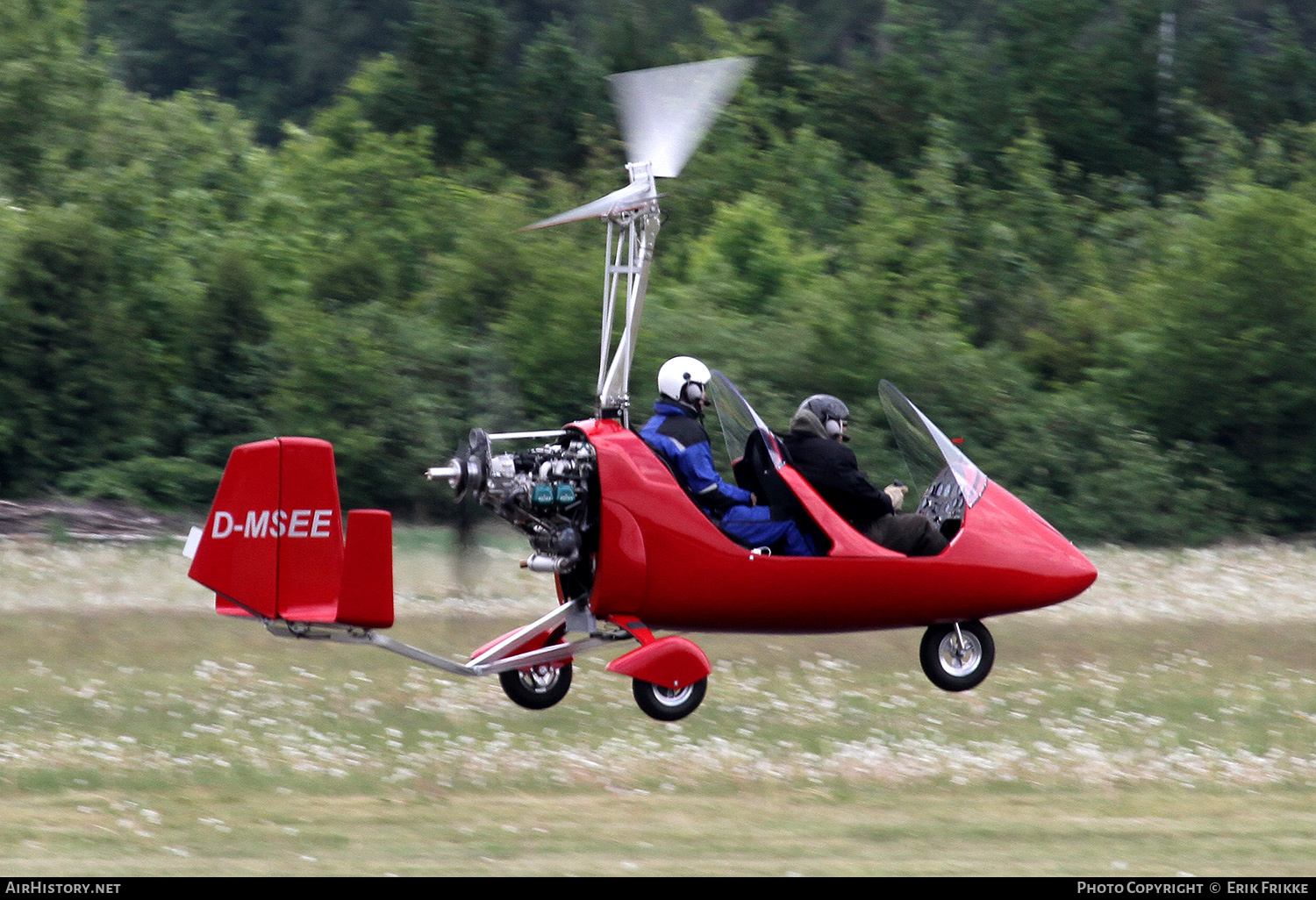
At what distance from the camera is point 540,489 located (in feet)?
26.1

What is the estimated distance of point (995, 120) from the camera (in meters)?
29.0

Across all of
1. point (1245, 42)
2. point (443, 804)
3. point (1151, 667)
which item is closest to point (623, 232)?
point (443, 804)

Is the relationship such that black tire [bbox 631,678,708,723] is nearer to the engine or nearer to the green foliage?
the engine

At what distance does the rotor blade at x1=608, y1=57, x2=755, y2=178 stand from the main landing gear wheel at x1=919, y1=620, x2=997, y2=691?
291 cm

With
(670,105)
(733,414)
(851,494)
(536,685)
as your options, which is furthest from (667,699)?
(670,105)

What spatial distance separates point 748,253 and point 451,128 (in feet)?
34.6

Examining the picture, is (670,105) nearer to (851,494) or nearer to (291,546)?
(851,494)

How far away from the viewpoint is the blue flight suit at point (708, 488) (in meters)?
8.16

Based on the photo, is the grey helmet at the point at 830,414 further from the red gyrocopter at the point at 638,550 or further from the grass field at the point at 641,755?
the grass field at the point at 641,755

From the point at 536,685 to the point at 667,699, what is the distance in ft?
3.22

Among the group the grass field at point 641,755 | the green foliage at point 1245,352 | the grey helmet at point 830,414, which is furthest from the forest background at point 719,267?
the grey helmet at point 830,414

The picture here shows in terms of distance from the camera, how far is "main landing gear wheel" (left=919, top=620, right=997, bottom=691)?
863 centimetres

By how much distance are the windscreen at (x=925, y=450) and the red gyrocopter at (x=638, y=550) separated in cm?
6

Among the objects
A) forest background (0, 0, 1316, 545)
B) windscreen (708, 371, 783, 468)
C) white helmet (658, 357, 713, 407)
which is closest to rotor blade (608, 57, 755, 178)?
white helmet (658, 357, 713, 407)
